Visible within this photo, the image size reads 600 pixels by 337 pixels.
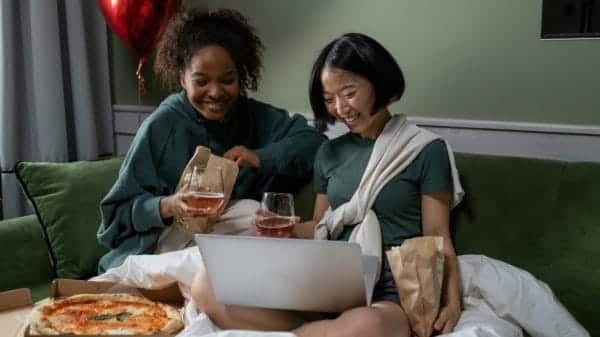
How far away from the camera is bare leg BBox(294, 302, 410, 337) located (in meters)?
1.39

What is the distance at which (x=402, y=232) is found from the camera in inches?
67.1

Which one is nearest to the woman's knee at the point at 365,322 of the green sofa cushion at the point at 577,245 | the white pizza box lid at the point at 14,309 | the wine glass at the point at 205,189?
the wine glass at the point at 205,189

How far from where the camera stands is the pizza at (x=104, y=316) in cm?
155

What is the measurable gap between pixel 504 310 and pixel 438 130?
761 mm

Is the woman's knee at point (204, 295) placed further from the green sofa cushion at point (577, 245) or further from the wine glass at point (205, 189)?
the green sofa cushion at point (577, 245)

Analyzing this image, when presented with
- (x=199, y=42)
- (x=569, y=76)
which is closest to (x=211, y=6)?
(x=199, y=42)

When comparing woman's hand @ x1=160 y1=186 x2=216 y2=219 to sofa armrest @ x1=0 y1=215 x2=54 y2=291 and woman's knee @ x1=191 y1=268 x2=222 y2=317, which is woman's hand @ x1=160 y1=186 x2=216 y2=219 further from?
sofa armrest @ x1=0 y1=215 x2=54 y2=291

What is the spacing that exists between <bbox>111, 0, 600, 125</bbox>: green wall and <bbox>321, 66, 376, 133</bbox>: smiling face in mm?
503

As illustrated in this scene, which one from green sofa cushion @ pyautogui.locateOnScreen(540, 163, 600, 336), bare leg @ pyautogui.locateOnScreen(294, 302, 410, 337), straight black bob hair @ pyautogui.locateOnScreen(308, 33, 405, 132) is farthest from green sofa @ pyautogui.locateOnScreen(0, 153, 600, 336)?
bare leg @ pyautogui.locateOnScreen(294, 302, 410, 337)

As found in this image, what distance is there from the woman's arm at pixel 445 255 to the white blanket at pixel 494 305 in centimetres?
3

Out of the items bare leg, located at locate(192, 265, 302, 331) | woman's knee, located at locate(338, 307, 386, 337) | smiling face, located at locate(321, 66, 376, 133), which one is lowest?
bare leg, located at locate(192, 265, 302, 331)

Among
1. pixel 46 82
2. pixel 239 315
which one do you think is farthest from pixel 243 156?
pixel 46 82

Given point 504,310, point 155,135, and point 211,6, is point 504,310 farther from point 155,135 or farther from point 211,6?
point 211,6

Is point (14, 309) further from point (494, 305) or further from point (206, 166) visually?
point (494, 305)
